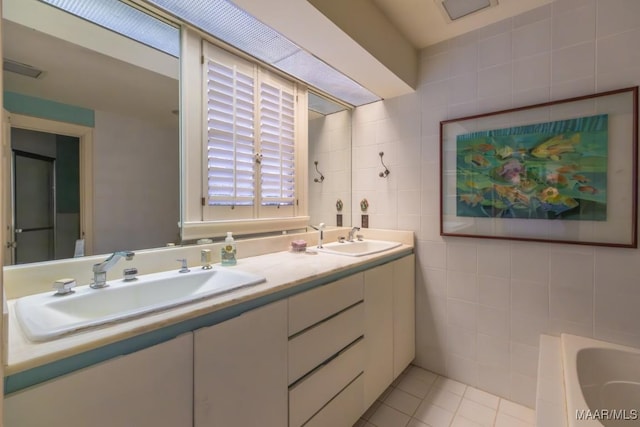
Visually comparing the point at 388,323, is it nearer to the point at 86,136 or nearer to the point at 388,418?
the point at 388,418

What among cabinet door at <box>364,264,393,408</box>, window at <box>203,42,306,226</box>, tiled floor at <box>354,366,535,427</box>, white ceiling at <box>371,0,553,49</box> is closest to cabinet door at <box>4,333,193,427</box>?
window at <box>203,42,306,226</box>

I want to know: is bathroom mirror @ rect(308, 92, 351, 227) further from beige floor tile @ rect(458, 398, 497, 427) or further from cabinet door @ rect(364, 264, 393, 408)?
beige floor tile @ rect(458, 398, 497, 427)

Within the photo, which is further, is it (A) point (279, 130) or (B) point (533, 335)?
(A) point (279, 130)

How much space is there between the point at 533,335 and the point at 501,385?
0.40 meters

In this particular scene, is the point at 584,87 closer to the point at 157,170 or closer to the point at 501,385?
the point at 501,385

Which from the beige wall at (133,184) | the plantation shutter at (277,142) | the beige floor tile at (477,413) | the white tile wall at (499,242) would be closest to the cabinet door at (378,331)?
the white tile wall at (499,242)

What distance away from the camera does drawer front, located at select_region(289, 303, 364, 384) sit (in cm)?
116

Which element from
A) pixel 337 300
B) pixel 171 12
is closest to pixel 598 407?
pixel 337 300

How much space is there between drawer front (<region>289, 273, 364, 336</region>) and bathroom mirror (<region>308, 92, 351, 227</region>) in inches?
39.8

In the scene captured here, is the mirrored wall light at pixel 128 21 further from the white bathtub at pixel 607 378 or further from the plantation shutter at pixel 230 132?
the white bathtub at pixel 607 378

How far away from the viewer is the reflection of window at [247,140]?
1.56 metres

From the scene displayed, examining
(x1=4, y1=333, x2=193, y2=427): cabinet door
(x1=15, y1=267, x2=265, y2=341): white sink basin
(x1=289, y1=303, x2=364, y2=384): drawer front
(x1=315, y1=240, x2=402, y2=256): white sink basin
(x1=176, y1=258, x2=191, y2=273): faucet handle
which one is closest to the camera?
(x1=4, y1=333, x2=193, y2=427): cabinet door

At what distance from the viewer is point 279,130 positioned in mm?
1928

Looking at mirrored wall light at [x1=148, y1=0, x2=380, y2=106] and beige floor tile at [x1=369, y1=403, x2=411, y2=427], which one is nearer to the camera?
mirrored wall light at [x1=148, y1=0, x2=380, y2=106]
